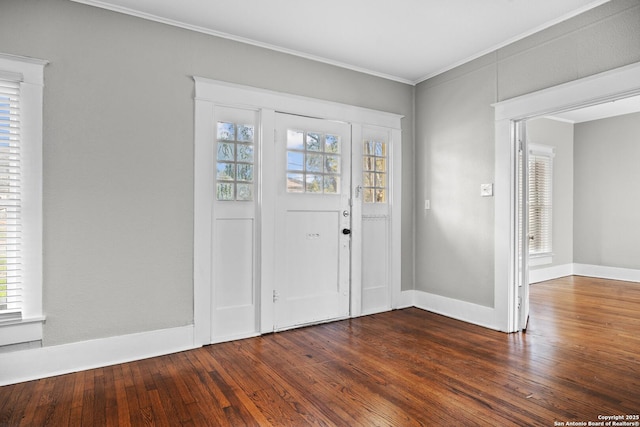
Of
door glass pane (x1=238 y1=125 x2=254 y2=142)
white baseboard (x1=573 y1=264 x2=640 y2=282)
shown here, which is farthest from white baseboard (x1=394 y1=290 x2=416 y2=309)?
white baseboard (x1=573 y1=264 x2=640 y2=282)

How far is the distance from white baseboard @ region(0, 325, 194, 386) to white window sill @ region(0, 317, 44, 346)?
84 mm

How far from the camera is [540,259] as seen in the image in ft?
20.6

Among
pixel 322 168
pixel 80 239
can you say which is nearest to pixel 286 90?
pixel 322 168

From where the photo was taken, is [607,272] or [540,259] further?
[607,272]

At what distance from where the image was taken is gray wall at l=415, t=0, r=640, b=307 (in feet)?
9.54

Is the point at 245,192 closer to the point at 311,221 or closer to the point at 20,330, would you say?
the point at 311,221

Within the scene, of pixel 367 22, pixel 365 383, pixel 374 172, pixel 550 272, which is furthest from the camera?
pixel 550 272

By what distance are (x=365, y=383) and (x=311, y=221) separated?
5.66 feet

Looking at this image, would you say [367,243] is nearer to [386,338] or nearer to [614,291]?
[386,338]

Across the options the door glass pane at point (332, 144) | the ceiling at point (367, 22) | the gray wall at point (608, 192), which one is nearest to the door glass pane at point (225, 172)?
the door glass pane at point (332, 144)

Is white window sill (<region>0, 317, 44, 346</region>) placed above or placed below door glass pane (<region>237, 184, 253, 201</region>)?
below

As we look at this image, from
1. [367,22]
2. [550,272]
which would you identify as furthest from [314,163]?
[550,272]

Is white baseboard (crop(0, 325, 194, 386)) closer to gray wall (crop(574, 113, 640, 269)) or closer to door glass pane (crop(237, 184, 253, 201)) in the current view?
door glass pane (crop(237, 184, 253, 201))

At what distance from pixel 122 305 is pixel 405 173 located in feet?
10.6
